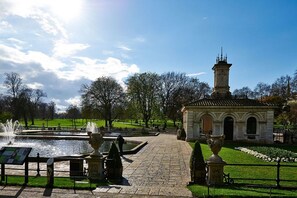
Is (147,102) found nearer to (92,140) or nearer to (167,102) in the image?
(167,102)

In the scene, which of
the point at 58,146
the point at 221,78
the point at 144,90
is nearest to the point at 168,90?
the point at 144,90

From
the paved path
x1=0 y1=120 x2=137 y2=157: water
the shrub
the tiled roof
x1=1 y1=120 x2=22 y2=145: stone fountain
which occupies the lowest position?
x1=1 y1=120 x2=22 y2=145: stone fountain

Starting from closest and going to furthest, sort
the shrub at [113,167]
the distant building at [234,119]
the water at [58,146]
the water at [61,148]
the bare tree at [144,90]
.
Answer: the shrub at [113,167]
the water at [61,148]
the water at [58,146]
the distant building at [234,119]
the bare tree at [144,90]

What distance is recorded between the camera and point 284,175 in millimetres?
11953

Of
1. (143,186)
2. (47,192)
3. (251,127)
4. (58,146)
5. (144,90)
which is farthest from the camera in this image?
(144,90)

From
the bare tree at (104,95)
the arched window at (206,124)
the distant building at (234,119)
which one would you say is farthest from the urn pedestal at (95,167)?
the bare tree at (104,95)

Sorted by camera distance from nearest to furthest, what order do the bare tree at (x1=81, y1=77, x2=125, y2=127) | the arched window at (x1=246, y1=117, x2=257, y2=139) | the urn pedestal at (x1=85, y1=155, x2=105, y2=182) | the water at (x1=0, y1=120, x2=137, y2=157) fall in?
the urn pedestal at (x1=85, y1=155, x2=105, y2=182) → the water at (x1=0, y1=120, x2=137, y2=157) → the arched window at (x1=246, y1=117, x2=257, y2=139) → the bare tree at (x1=81, y1=77, x2=125, y2=127)

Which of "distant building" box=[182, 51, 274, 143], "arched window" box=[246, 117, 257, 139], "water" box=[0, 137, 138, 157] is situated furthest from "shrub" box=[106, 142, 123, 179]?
"arched window" box=[246, 117, 257, 139]

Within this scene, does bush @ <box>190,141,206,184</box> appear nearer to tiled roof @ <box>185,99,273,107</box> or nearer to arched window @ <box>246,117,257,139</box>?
tiled roof @ <box>185,99,273,107</box>

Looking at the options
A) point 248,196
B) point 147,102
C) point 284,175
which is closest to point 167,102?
point 147,102

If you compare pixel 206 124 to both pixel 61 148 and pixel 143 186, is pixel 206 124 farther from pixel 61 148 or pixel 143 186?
pixel 143 186

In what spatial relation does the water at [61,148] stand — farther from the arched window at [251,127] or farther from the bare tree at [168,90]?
the bare tree at [168,90]

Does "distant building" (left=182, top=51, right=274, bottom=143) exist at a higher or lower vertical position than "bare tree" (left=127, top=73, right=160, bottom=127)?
lower

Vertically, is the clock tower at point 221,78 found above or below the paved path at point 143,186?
above
